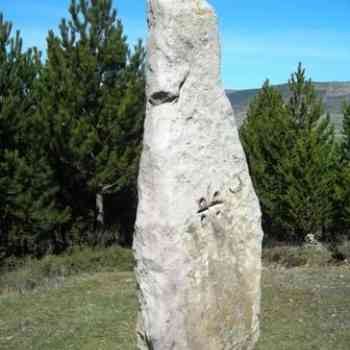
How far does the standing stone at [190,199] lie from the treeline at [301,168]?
628 inches

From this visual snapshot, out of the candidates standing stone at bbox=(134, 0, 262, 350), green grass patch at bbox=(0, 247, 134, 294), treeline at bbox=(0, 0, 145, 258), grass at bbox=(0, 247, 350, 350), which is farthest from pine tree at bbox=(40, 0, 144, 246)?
standing stone at bbox=(134, 0, 262, 350)

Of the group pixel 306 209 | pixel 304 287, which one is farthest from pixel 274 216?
pixel 304 287

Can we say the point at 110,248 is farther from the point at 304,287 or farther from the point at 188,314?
the point at 188,314

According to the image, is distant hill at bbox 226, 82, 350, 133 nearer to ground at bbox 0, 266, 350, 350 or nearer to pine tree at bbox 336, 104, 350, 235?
pine tree at bbox 336, 104, 350, 235

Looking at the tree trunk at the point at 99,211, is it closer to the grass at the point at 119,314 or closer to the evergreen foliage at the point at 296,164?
the evergreen foliage at the point at 296,164

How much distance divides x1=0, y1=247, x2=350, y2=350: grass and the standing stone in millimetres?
3322

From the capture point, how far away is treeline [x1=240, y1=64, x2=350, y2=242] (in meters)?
20.5

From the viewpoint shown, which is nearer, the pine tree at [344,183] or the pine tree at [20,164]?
the pine tree at [20,164]

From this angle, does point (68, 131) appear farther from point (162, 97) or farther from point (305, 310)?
point (162, 97)

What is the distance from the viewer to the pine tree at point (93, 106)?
17328 millimetres

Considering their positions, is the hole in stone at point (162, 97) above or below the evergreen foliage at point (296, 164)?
above

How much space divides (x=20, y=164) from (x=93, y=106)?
3.24m

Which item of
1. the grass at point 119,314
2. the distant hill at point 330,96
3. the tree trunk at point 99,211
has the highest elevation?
the distant hill at point 330,96

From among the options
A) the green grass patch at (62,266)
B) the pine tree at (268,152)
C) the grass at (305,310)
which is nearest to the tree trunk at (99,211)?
the green grass patch at (62,266)
